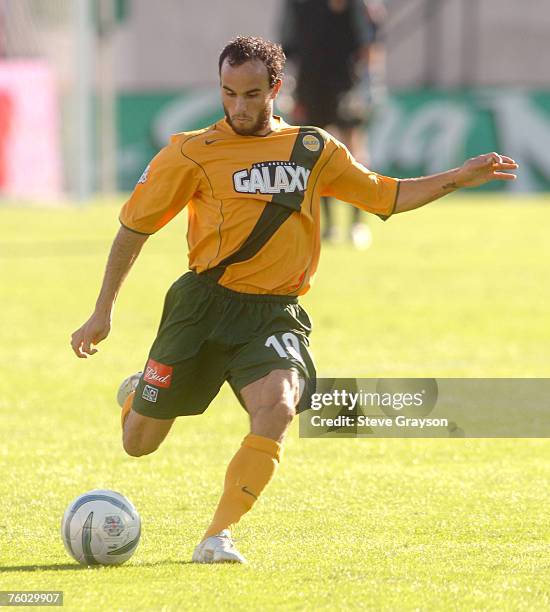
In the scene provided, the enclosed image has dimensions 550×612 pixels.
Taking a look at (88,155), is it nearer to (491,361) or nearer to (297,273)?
(491,361)

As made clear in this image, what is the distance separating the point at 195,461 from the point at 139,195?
1.68 m

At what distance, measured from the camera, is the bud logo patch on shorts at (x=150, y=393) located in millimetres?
5168

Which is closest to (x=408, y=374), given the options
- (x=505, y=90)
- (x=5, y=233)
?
(x=5, y=233)

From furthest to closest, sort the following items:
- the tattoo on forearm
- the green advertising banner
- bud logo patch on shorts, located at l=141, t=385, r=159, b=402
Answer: the green advertising banner, the tattoo on forearm, bud logo patch on shorts, located at l=141, t=385, r=159, b=402

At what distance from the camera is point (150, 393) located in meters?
5.18

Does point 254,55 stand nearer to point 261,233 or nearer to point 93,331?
point 261,233

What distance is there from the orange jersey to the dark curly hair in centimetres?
25

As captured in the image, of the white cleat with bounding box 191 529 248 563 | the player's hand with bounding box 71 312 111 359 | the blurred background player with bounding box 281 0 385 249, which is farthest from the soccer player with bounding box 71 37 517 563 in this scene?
the blurred background player with bounding box 281 0 385 249

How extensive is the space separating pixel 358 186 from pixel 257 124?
0.49 meters

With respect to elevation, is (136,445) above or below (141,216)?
below

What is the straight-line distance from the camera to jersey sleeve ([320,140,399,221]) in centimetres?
530

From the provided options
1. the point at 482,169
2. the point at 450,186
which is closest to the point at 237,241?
the point at 450,186

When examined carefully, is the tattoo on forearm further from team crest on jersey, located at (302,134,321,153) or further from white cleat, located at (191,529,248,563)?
white cleat, located at (191,529,248,563)

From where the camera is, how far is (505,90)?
89.6 ft
